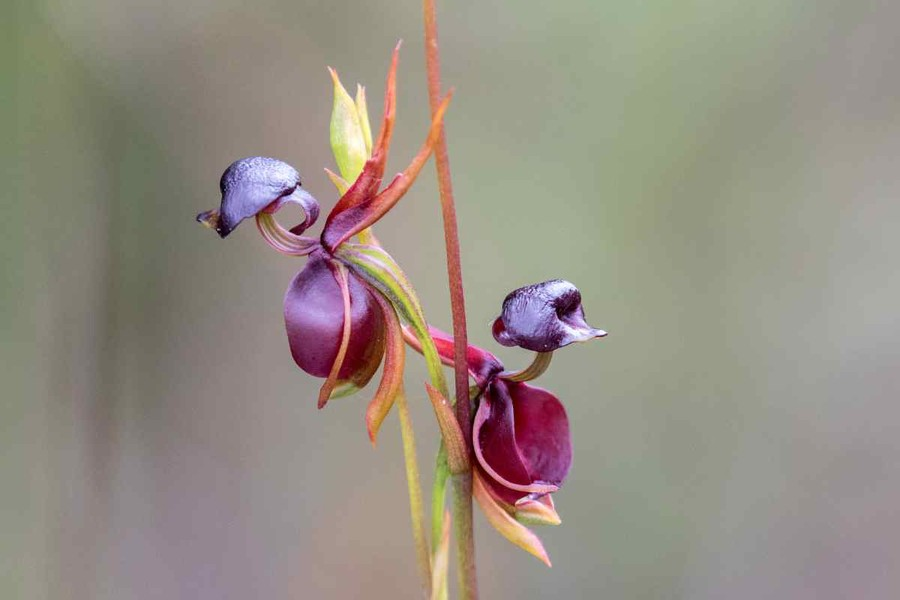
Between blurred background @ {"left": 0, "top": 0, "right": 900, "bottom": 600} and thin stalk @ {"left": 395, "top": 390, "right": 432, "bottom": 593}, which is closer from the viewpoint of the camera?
thin stalk @ {"left": 395, "top": 390, "right": 432, "bottom": 593}

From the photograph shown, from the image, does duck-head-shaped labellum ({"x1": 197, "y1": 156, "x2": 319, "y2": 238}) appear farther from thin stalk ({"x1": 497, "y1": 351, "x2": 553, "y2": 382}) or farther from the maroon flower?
thin stalk ({"x1": 497, "y1": 351, "x2": 553, "y2": 382})

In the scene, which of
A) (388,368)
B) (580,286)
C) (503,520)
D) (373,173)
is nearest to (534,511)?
(503,520)

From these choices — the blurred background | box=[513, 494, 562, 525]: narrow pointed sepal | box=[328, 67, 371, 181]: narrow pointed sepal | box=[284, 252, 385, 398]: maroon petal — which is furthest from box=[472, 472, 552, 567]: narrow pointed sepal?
the blurred background

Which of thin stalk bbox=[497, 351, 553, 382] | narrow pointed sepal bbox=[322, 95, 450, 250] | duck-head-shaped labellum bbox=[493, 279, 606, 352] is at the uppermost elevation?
narrow pointed sepal bbox=[322, 95, 450, 250]

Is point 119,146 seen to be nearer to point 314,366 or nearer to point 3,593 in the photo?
point 3,593

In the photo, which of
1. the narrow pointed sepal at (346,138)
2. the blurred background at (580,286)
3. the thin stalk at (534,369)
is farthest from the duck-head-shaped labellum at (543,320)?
the blurred background at (580,286)

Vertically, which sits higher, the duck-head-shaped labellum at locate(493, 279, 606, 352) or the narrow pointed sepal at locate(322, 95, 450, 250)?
the narrow pointed sepal at locate(322, 95, 450, 250)

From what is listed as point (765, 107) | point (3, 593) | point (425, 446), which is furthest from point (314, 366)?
point (765, 107)
